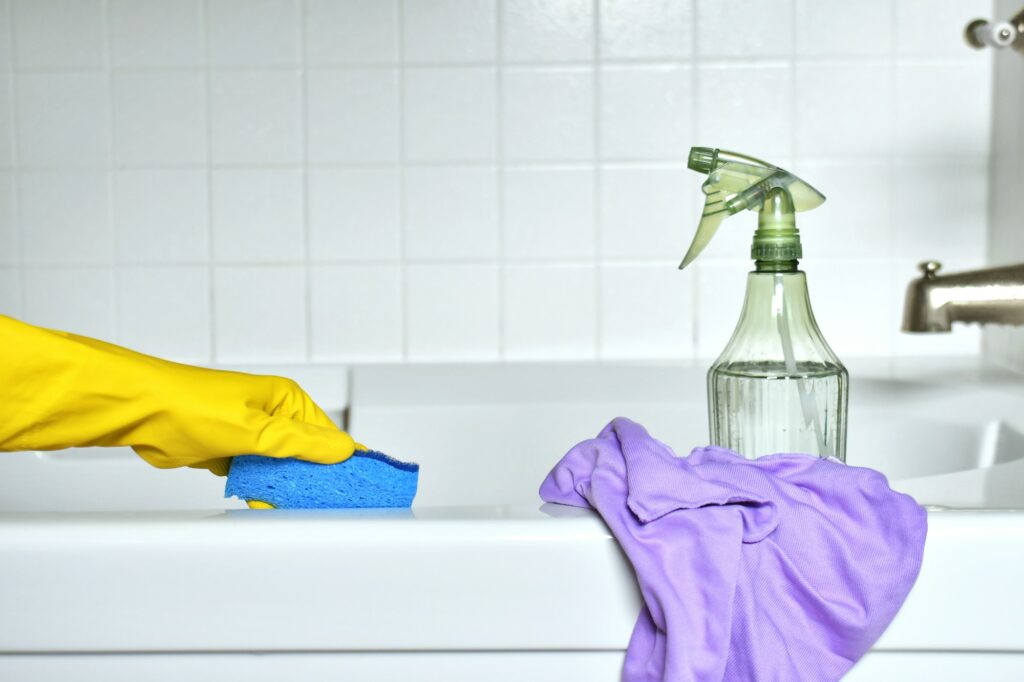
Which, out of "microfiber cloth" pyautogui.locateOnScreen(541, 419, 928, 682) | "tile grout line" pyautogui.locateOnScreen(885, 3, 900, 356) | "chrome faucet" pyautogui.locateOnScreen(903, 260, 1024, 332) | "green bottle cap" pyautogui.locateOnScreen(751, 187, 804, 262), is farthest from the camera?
"tile grout line" pyautogui.locateOnScreen(885, 3, 900, 356)

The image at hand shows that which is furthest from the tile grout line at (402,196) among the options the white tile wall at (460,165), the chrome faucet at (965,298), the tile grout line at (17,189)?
the chrome faucet at (965,298)

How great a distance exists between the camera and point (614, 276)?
1339 mm

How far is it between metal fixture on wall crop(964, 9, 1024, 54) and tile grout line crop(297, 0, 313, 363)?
0.77 meters

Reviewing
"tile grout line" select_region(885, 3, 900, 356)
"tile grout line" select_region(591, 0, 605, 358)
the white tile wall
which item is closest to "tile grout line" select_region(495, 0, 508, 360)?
the white tile wall

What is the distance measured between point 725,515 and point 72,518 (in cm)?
34

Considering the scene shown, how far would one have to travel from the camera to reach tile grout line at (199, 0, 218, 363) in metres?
1.32

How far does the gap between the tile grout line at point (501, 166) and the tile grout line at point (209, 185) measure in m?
0.36

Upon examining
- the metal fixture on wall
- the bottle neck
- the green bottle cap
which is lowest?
→ the bottle neck

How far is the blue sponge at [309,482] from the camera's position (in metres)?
0.60

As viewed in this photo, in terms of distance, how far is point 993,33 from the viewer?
3.18ft

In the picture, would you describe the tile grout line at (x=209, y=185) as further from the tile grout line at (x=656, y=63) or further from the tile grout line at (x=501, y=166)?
the tile grout line at (x=501, y=166)

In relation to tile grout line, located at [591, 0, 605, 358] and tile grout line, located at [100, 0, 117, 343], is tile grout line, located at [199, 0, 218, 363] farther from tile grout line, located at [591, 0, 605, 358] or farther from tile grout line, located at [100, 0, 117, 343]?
tile grout line, located at [591, 0, 605, 358]

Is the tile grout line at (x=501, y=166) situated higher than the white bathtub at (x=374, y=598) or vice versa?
the tile grout line at (x=501, y=166)

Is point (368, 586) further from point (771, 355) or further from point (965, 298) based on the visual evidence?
point (965, 298)
